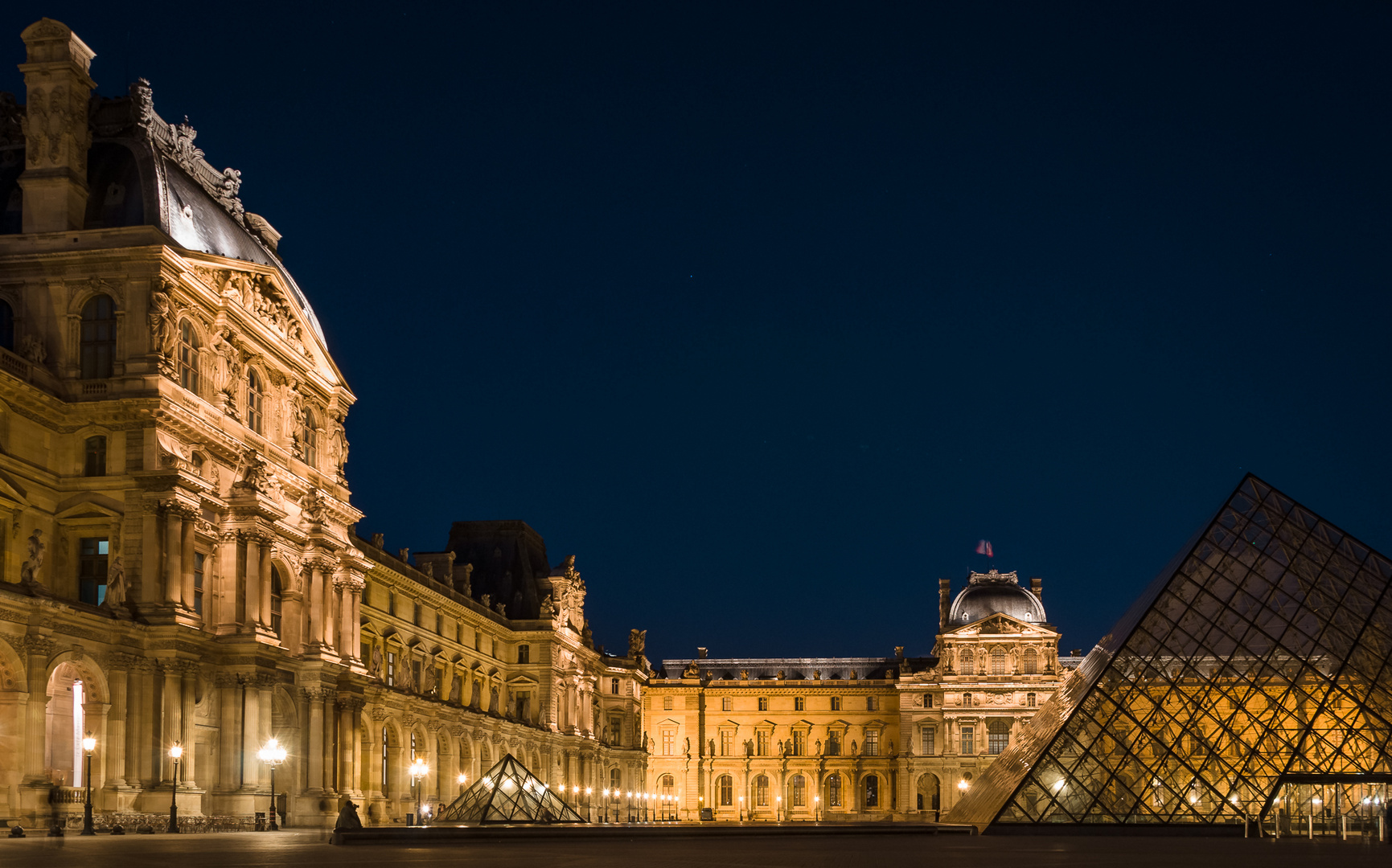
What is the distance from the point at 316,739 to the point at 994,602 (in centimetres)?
6086

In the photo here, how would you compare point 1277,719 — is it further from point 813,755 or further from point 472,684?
point 813,755

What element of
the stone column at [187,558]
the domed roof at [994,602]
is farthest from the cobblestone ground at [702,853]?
the domed roof at [994,602]

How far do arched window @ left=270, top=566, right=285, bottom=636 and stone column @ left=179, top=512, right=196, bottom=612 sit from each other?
546cm

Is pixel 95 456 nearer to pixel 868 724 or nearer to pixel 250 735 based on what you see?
pixel 250 735

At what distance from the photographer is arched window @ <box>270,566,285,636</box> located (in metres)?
41.9

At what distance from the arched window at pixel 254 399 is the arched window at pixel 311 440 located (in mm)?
3244

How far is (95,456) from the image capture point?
35.9 m

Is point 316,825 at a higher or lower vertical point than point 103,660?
lower

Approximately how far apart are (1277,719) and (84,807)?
A: 2488 centimetres

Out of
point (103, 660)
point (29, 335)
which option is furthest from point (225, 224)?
point (103, 660)

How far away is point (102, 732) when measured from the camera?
33.5 meters

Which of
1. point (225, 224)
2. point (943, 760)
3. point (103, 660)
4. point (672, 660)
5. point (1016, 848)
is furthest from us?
point (672, 660)

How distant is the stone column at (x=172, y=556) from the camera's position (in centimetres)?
3534

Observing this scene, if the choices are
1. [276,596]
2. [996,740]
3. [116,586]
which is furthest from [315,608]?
[996,740]
